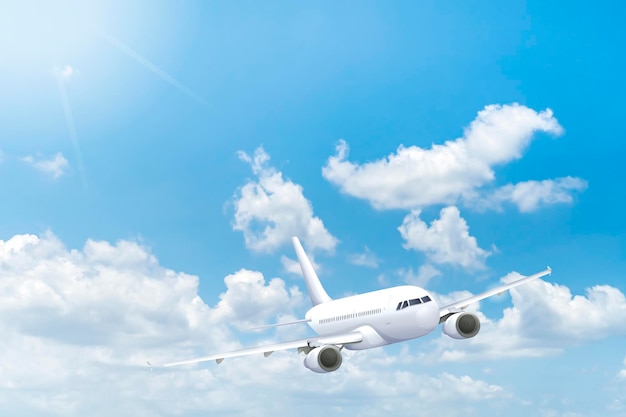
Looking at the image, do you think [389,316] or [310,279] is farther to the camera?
[310,279]

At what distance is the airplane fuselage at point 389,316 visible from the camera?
2045 inches

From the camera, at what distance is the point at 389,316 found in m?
53.2

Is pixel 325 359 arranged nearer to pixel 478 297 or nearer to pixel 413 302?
pixel 413 302

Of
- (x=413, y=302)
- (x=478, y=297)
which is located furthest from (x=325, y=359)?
(x=478, y=297)

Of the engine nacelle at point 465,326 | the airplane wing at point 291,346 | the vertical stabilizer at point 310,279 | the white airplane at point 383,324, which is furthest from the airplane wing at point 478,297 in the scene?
the vertical stabilizer at point 310,279

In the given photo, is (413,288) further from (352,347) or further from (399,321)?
(352,347)

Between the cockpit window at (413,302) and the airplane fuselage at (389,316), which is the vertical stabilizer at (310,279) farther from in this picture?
the cockpit window at (413,302)

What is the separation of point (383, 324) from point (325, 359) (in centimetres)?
517

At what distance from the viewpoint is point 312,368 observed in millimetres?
52062

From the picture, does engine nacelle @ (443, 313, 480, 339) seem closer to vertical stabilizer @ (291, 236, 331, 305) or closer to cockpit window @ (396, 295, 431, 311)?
cockpit window @ (396, 295, 431, 311)

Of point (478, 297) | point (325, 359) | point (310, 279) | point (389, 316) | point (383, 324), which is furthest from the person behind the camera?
point (310, 279)

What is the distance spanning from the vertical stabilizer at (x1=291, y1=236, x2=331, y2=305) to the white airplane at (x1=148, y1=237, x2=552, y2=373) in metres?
16.2

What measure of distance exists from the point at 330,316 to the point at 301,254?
72.4 feet

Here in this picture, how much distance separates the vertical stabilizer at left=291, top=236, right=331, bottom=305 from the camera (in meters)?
77.2
